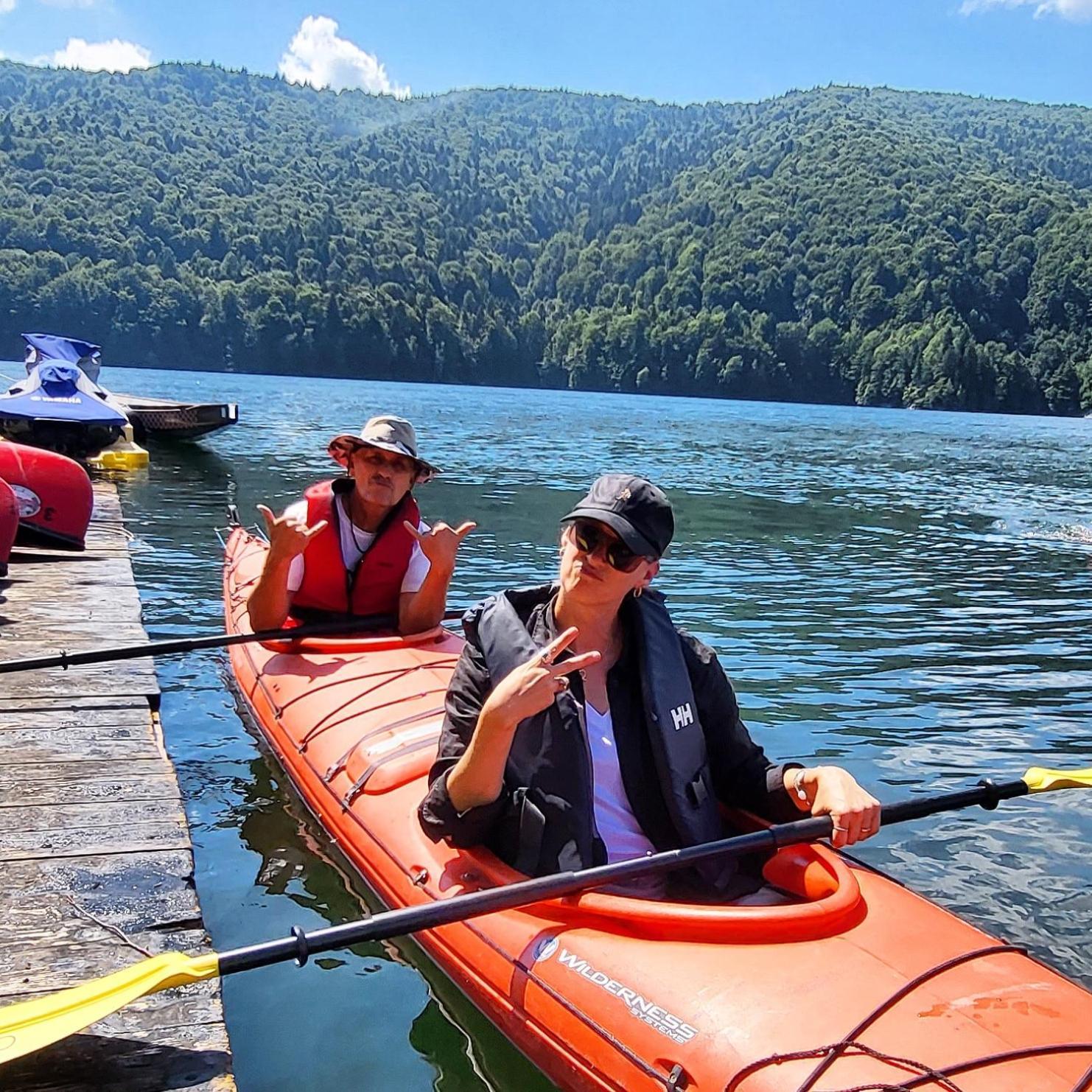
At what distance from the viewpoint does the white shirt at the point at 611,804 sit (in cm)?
341

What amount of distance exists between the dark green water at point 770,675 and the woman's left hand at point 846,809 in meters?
1.33

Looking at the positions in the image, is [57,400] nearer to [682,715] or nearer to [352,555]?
[352,555]

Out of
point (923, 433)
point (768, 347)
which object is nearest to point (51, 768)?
point (923, 433)

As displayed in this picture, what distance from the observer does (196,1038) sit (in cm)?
296

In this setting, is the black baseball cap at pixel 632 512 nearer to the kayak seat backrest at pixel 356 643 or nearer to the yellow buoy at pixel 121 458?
the kayak seat backrest at pixel 356 643

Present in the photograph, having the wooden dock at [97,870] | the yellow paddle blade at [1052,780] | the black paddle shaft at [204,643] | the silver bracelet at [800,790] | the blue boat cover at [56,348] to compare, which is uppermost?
the blue boat cover at [56,348]

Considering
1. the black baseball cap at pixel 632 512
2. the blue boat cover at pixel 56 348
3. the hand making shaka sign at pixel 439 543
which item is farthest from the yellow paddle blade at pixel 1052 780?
the blue boat cover at pixel 56 348

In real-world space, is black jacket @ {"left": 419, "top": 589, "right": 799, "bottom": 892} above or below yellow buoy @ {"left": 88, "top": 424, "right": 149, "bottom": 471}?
above

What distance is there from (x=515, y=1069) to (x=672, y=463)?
25.5 m

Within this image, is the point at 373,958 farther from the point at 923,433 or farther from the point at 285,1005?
the point at 923,433

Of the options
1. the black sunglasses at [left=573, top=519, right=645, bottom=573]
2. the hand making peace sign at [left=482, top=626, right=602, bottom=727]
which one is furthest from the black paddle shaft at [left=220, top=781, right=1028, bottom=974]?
the black sunglasses at [left=573, top=519, right=645, bottom=573]

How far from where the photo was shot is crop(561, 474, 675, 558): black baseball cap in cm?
308

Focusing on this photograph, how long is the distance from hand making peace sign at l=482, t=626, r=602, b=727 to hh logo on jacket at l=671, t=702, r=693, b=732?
54 centimetres

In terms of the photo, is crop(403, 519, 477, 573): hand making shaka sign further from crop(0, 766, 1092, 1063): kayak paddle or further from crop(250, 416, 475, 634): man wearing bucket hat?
crop(0, 766, 1092, 1063): kayak paddle
